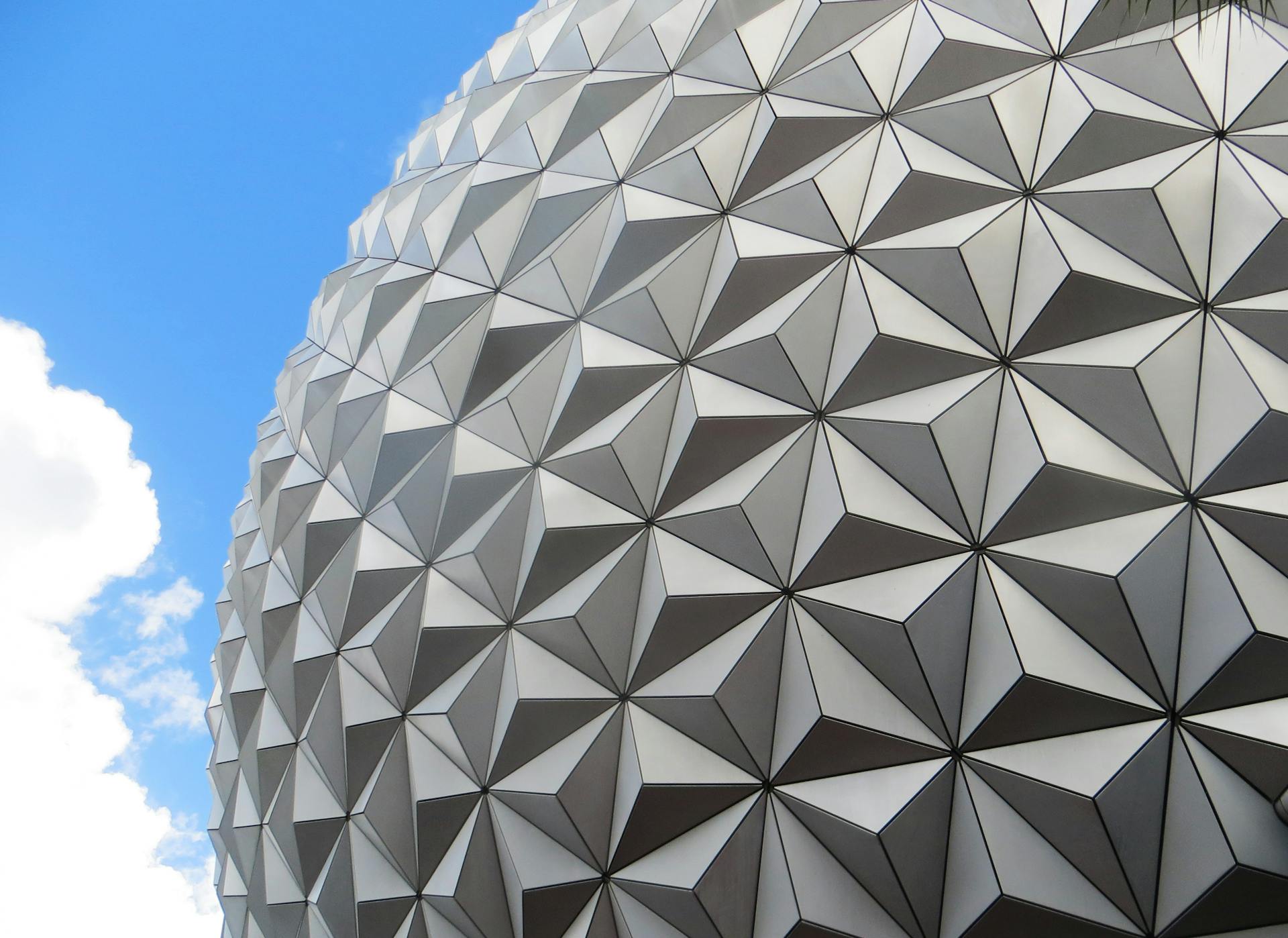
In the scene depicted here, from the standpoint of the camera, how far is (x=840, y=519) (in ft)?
26.5

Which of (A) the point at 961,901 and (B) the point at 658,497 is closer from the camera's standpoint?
(A) the point at 961,901

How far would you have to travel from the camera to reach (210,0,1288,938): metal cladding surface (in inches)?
289

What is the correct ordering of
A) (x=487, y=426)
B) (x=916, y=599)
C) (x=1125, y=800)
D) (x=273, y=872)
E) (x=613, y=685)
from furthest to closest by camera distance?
(x=273, y=872) → (x=487, y=426) → (x=613, y=685) → (x=916, y=599) → (x=1125, y=800)

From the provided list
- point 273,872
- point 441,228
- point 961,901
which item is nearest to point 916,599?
point 961,901

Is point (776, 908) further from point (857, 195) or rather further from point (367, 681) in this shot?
point (857, 195)

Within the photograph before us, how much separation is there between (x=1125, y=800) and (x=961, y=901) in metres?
1.72

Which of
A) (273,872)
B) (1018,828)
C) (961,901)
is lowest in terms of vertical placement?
(961,901)

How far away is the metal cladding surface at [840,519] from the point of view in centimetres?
734

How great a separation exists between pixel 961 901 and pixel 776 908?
170 cm

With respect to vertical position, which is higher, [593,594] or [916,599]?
[593,594]

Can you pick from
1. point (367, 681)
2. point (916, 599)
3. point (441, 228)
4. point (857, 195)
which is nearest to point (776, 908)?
point (916, 599)

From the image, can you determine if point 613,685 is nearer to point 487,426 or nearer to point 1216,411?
point 487,426

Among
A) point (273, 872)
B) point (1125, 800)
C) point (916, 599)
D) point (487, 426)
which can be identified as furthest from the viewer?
point (273, 872)

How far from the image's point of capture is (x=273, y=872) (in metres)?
11.7
